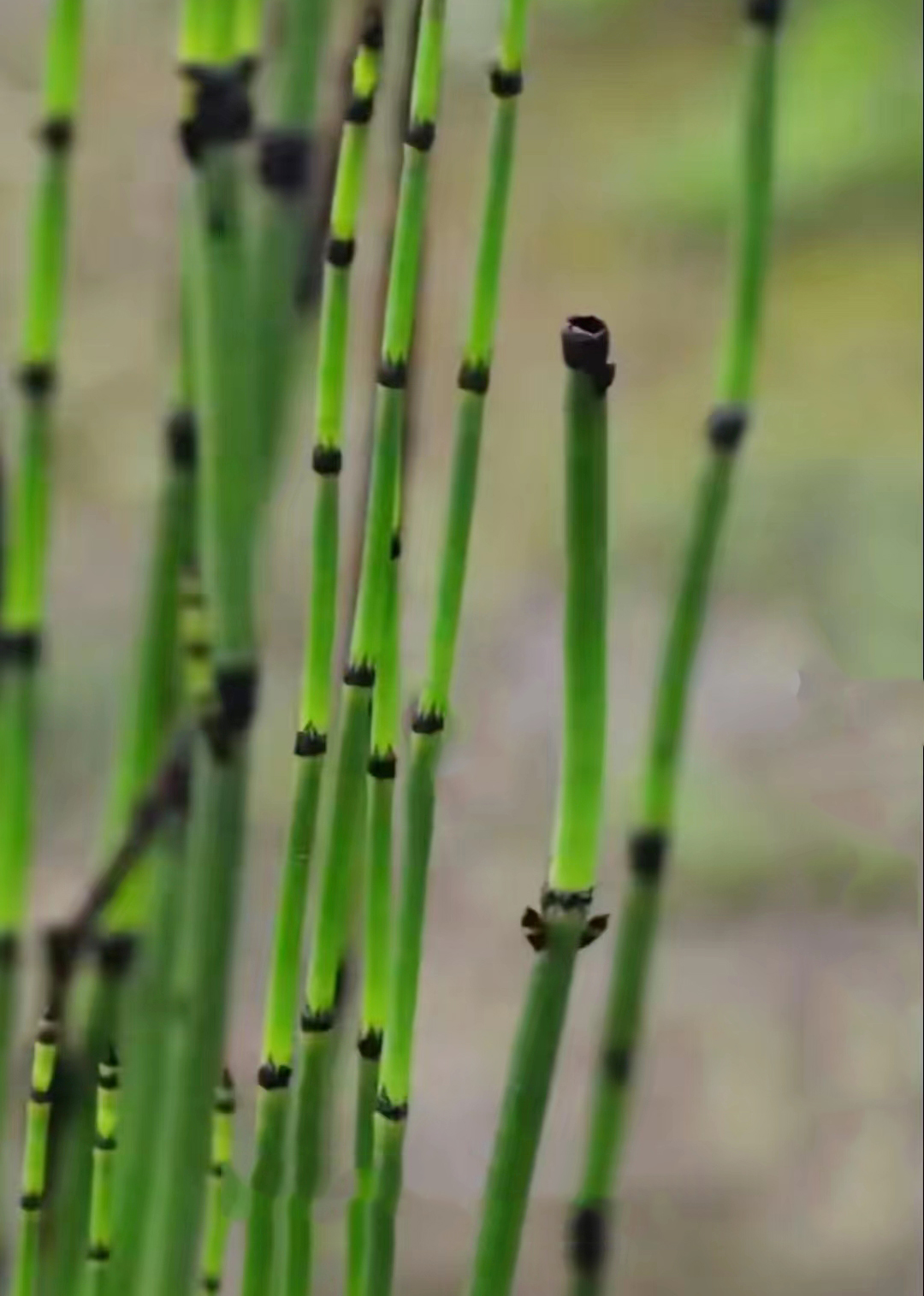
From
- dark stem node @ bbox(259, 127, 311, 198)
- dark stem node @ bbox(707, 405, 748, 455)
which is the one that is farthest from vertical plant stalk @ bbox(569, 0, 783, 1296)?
dark stem node @ bbox(259, 127, 311, 198)

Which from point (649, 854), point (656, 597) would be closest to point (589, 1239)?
point (649, 854)

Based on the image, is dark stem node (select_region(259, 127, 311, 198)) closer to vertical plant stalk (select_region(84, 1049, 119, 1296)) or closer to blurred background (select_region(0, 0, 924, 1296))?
vertical plant stalk (select_region(84, 1049, 119, 1296))

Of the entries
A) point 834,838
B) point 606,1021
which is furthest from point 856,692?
point 606,1021

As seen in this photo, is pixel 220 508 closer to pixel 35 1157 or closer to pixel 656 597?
Answer: pixel 35 1157

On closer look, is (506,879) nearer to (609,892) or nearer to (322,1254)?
(609,892)

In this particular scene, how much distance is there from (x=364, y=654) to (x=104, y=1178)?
122 millimetres

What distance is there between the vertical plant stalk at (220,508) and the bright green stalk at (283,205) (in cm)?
4

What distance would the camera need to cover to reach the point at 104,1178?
1.33 feet

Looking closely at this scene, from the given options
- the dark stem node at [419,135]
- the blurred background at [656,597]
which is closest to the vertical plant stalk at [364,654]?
the dark stem node at [419,135]

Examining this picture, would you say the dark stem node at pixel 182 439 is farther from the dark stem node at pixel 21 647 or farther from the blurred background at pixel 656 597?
the blurred background at pixel 656 597

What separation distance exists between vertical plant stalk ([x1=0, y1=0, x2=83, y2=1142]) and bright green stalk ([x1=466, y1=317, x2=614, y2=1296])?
0.12 metres

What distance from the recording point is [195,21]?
320 millimetres

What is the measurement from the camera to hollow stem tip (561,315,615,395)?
0.92ft

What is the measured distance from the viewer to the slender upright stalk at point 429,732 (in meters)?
0.38
